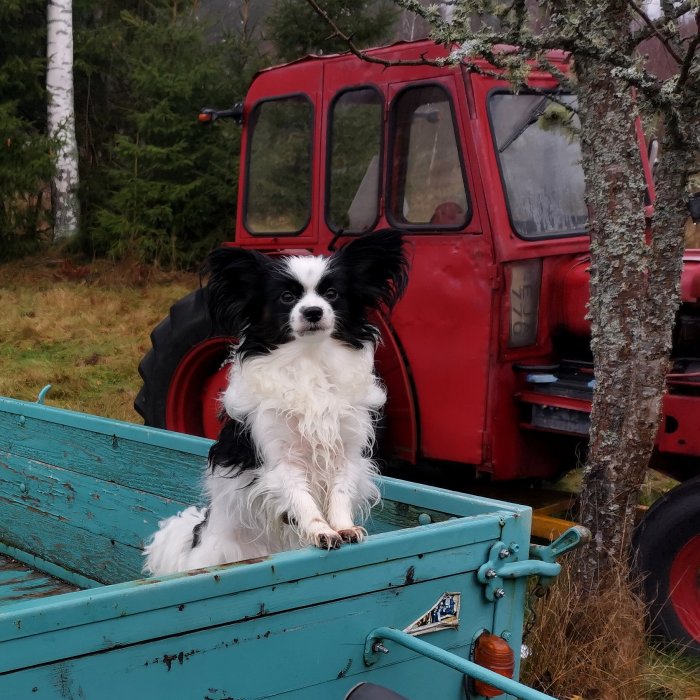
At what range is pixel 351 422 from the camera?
87.3 inches

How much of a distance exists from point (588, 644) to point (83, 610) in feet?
6.11

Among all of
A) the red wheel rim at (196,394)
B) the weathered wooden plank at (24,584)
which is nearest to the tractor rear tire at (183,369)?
the red wheel rim at (196,394)

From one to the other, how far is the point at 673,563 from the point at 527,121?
71.5 inches

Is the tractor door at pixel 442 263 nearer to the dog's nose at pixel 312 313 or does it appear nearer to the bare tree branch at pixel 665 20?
the bare tree branch at pixel 665 20

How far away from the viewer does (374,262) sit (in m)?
2.28

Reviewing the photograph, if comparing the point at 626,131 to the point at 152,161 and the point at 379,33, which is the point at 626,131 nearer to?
the point at 379,33

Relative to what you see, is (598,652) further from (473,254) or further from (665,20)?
(665,20)

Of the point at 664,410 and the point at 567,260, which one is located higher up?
the point at 567,260

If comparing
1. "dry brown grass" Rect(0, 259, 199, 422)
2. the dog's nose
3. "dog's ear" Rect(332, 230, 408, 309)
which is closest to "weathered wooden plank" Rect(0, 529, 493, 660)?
the dog's nose

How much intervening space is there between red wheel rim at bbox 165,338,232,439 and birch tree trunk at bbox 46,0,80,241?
28.9ft

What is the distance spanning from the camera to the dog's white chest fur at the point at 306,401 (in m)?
2.13

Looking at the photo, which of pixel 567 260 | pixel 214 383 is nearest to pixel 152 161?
pixel 214 383

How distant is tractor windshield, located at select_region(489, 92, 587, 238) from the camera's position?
3590 mm

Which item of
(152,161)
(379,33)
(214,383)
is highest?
(379,33)
